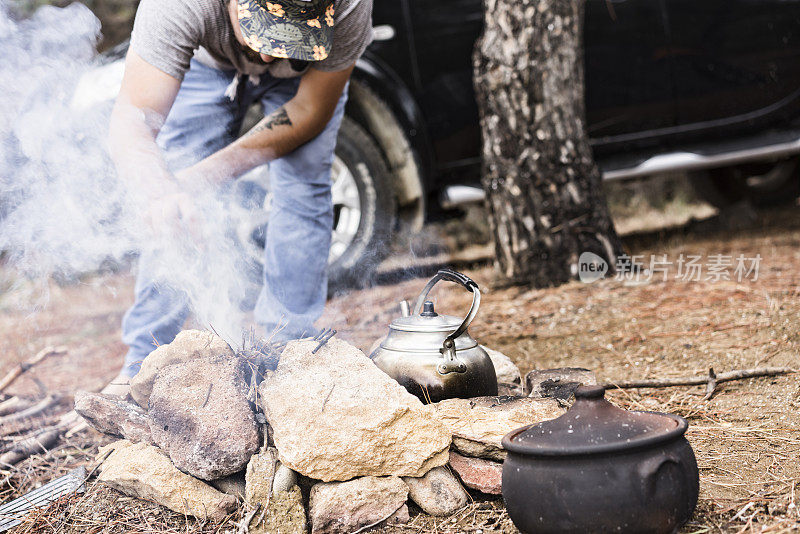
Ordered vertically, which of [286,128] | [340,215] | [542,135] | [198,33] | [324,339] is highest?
[198,33]

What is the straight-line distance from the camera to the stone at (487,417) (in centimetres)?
212

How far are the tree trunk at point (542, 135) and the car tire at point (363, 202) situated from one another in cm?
69

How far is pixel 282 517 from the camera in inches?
78.0

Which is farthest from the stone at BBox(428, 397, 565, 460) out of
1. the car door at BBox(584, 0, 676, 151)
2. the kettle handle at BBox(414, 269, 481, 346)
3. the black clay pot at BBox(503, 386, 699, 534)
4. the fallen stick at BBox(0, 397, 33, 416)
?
the car door at BBox(584, 0, 676, 151)

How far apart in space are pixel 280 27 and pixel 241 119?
1.09 m

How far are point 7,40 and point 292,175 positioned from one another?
137cm

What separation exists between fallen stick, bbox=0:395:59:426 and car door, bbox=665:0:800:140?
404cm

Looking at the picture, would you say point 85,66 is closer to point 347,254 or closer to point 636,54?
point 347,254

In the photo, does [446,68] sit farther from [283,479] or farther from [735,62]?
[283,479]

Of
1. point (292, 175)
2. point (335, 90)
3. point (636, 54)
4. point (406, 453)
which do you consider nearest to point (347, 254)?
point (292, 175)

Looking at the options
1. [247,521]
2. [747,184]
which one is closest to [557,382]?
[247,521]

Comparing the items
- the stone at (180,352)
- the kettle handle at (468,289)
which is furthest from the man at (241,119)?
the kettle handle at (468,289)

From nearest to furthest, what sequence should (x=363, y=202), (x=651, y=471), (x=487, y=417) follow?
(x=651, y=471) → (x=487, y=417) → (x=363, y=202)

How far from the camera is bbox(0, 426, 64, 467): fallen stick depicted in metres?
2.71
